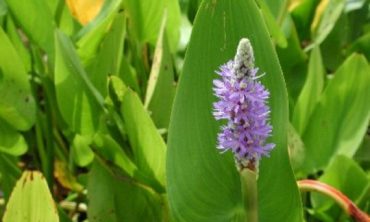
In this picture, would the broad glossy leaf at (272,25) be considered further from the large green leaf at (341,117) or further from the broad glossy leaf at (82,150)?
the broad glossy leaf at (82,150)

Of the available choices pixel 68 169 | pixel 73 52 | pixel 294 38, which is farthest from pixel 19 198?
pixel 294 38

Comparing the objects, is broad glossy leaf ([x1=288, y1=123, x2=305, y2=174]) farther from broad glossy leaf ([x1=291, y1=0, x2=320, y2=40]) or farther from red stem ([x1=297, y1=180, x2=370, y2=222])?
broad glossy leaf ([x1=291, y1=0, x2=320, y2=40])

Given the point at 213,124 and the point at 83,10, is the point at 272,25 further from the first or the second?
the point at 213,124

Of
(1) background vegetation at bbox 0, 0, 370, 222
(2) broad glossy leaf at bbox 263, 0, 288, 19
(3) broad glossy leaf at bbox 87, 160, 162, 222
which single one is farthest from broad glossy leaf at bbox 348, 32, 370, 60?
(3) broad glossy leaf at bbox 87, 160, 162, 222

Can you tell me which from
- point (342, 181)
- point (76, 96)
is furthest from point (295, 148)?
point (76, 96)

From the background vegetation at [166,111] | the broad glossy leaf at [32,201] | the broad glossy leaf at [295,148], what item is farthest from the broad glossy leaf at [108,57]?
the broad glossy leaf at [32,201]
